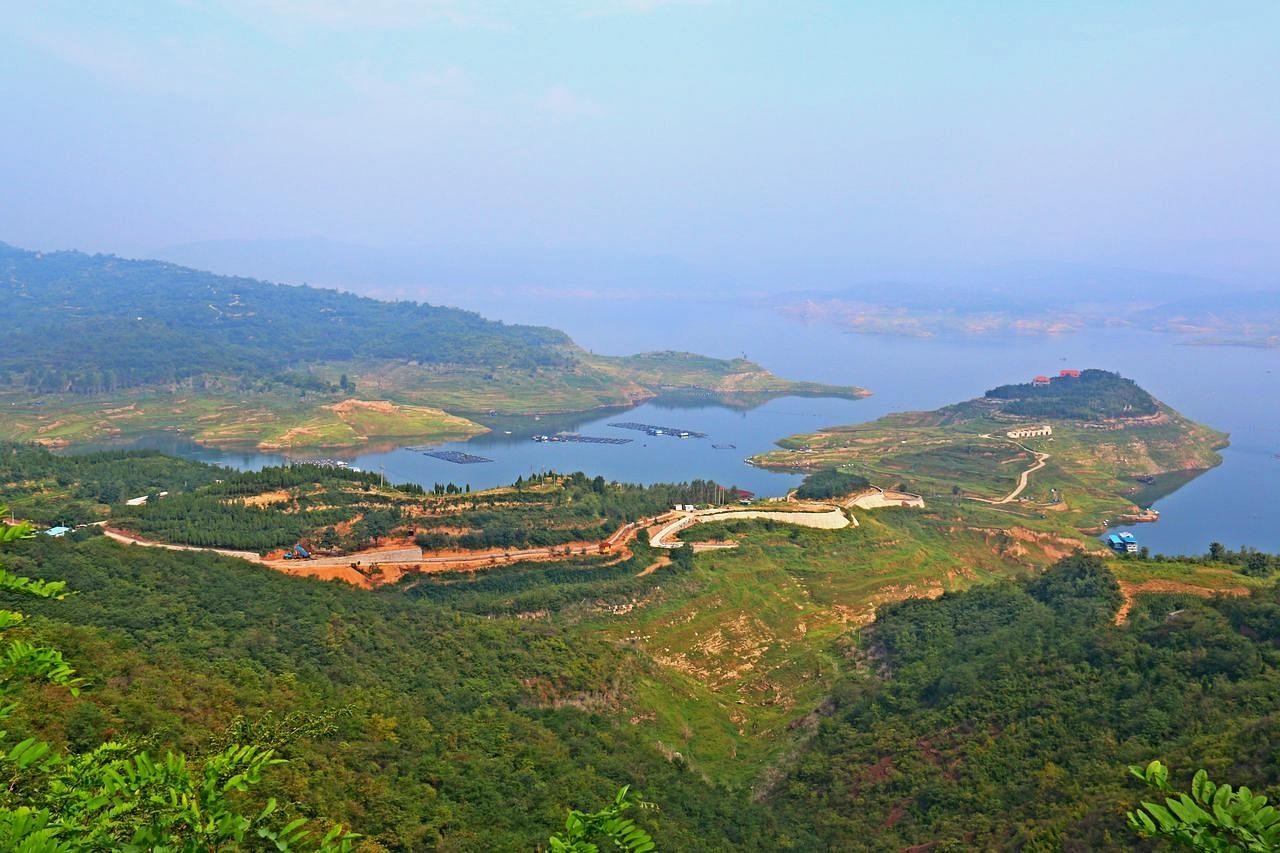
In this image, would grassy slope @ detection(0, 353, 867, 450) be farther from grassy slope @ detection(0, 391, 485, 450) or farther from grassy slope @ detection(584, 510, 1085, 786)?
grassy slope @ detection(584, 510, 1085, 786)

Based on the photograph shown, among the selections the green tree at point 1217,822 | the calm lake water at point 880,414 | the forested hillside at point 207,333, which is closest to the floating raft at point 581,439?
the calm lake water at point 880,414

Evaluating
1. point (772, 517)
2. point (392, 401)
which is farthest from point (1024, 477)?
point (392, 401)

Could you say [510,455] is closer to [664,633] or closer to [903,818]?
[664,633]

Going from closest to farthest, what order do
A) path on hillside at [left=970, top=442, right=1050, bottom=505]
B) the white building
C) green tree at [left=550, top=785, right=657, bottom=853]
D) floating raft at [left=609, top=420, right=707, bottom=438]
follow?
1. green tree at [left=550, top=785, right=657, bottom=853]
2. path on hillside at [left=970, top=442, right=1050, bottom=505]
3. the white building
4. floating raft at [left=609, top=420, right=707, bottom=438]

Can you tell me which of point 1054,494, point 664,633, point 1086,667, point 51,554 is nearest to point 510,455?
point 1054,494

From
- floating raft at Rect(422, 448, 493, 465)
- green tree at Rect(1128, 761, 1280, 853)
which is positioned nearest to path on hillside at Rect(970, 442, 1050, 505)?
floating raft at Rect(422, 448, 493, 465)

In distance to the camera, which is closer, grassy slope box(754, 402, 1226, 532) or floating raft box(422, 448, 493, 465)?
grassy slope box(754, 402, 1226, 532)

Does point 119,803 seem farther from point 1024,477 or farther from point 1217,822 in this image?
point 1024,477
